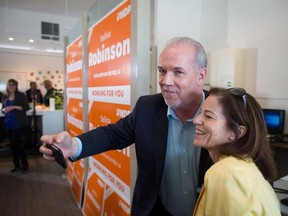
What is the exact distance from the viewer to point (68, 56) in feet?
12.6

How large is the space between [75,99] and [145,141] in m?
2.39

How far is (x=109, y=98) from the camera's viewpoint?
2121mm

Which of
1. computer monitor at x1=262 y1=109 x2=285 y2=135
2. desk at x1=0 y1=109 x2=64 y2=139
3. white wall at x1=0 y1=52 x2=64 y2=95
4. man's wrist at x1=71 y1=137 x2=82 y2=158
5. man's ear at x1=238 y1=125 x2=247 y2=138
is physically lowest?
desk at x1=0 y1=109 x2=64 y2=139

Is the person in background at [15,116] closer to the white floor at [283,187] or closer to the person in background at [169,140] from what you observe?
the person in background at [169,140]

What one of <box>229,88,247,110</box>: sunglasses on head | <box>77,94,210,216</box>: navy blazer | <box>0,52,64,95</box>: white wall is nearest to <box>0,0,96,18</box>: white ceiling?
<box>0,52,64,95</box>: white wall

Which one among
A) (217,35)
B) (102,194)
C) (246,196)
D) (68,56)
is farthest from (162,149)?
(217,35)

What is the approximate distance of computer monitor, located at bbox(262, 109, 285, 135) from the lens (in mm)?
3547

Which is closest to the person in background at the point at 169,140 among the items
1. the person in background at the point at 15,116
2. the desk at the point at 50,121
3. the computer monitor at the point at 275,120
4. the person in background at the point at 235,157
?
the person in background at the point at 235,157

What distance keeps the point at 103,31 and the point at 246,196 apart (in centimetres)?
194

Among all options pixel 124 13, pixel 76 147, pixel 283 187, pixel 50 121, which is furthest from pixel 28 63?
pixel 283 187

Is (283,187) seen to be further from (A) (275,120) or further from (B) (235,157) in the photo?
(A) (275,120)

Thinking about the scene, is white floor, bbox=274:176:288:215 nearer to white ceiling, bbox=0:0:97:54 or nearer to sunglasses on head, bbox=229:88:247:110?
sunglasses on head, bbox=229:88:247:110

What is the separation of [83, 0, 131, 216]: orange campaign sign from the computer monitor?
273cm

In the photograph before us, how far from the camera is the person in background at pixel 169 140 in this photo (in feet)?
3.66
